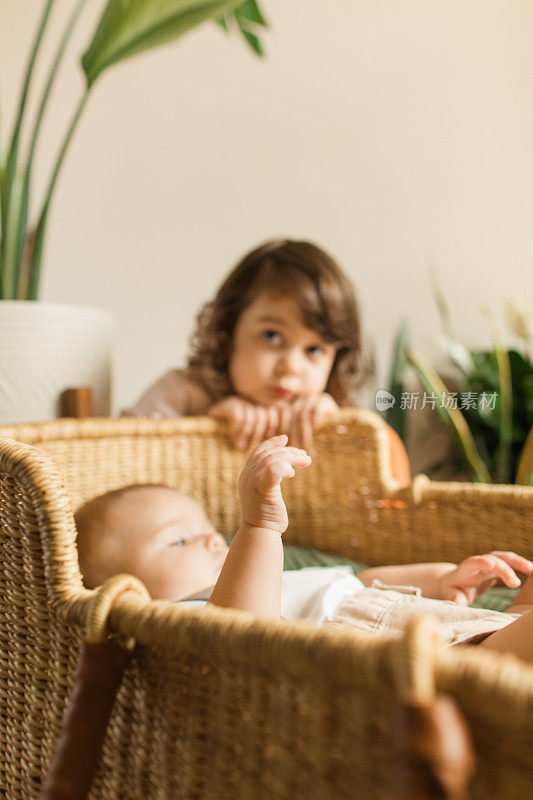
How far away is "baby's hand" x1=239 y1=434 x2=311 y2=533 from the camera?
0.59 m

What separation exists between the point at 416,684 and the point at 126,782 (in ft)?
0.85

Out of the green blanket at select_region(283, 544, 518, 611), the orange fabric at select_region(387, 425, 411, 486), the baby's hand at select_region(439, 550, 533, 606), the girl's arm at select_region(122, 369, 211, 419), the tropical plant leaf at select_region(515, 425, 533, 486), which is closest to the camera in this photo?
the baby's hand at select_region(439, 550, 533, 606)

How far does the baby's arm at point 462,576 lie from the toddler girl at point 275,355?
275 mm

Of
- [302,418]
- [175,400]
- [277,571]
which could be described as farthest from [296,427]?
[277,571]

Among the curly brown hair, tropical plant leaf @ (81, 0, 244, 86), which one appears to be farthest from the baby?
tropical plant leaf @ (81, 0, 244, 86)

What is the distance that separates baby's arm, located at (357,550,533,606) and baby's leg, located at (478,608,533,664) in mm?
221

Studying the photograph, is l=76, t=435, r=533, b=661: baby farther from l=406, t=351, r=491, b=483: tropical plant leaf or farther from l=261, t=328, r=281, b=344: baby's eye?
l=406, t=351, r=491, b=483: tropical plant leaf

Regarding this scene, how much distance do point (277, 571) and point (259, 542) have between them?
3cm

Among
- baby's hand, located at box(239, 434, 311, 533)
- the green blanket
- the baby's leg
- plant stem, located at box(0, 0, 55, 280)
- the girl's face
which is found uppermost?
plant stem, located at box(0, 0, 55, 280)

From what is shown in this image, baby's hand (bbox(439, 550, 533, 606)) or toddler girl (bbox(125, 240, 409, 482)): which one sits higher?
toddler girl (bbox(125, 240, 409, 482))

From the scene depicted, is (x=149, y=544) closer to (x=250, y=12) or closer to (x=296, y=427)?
(x=296, y=427)

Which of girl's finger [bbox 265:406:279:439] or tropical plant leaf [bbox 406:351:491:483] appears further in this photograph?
tropical plant leaf [bbox 406:351:491:483]

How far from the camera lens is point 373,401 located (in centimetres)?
179

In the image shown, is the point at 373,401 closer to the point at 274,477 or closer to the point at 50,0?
the point at 50,0
